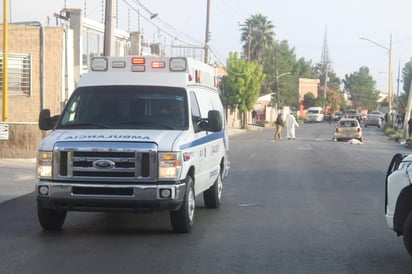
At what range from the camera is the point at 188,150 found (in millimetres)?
9195

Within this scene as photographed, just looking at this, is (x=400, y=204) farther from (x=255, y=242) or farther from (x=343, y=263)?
(x=255, y=242)

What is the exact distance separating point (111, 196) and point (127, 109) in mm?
1651

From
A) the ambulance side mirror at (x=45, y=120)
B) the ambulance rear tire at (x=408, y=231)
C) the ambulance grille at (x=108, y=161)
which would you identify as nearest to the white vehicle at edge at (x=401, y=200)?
the ambulance rear tire at (x=408, y=231)

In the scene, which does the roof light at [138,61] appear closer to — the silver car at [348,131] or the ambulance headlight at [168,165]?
the ambulance headlight at [168,165]

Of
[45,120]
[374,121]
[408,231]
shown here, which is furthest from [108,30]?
[374,121]

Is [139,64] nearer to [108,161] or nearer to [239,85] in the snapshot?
[108,161]

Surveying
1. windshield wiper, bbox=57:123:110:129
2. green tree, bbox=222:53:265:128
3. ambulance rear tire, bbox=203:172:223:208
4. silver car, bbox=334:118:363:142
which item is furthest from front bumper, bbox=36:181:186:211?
green tree, bbox=222:53:265:128

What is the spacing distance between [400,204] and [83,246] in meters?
3.93

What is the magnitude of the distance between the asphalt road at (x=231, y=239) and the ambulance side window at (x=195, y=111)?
1.53 m

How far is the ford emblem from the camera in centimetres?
867

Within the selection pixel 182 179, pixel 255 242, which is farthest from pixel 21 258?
pixel 255 242

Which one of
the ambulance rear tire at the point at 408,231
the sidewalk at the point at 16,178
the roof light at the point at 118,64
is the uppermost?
the roof light at the point at 118,64

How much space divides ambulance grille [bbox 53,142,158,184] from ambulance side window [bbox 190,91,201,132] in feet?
4.68

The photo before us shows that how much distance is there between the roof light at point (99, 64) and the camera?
10.4 meters
